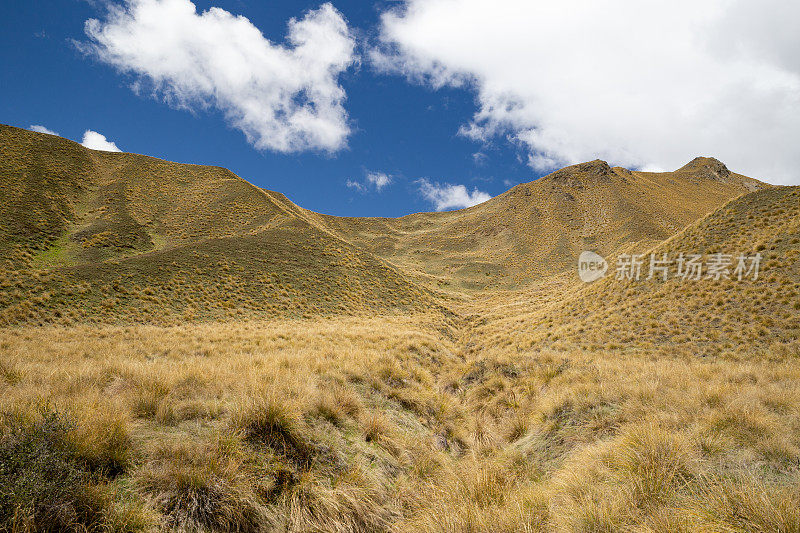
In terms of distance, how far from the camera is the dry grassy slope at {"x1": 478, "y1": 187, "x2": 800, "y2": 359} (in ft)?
43.8

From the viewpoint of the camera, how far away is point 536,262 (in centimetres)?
6762

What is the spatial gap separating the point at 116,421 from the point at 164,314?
2442cm

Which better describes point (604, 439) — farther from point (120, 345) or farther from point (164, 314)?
point (164, 314)

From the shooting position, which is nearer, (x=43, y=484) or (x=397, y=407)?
(x=43, y=484)

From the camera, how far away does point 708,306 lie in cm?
1605

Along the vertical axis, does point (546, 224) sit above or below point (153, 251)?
above

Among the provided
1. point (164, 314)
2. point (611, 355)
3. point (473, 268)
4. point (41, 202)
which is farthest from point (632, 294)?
point (41, 202)
